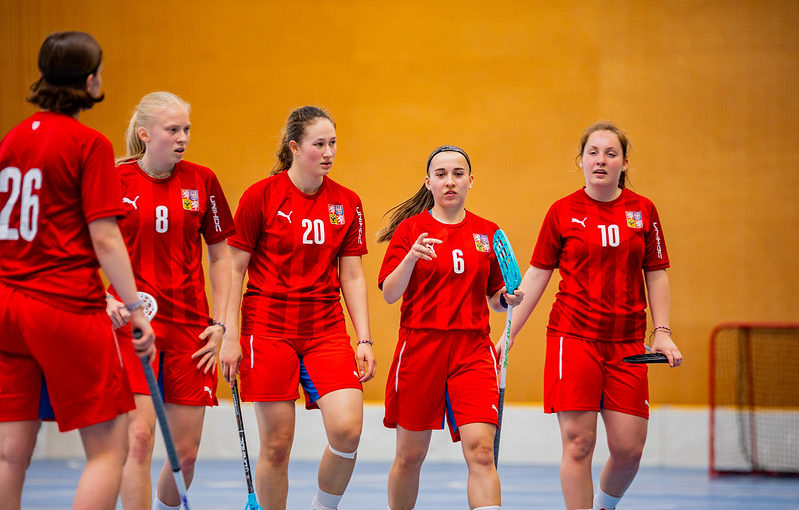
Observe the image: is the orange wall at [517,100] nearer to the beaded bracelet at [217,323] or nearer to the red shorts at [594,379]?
the red shorts at [594,379]

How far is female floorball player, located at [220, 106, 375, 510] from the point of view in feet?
13.4

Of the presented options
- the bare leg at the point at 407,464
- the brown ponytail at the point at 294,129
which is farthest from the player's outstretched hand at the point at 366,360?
the brown ponytail at the point at 294,129

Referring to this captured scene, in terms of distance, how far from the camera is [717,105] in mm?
8500

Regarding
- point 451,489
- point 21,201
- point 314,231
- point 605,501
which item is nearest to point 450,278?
point 314,231

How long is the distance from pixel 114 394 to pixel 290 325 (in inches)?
55.9

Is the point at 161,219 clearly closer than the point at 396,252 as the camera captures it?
Yes

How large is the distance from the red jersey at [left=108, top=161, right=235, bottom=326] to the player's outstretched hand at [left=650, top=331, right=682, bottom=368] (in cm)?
202

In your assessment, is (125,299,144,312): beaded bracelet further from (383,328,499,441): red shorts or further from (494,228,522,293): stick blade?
(494,228,522,293): stick blade

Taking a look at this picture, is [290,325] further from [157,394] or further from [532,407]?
[532,407]

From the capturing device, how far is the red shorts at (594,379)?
412 centimetres

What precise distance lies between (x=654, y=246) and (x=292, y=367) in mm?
1751

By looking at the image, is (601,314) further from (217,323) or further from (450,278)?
(217,323)

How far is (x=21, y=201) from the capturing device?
8.94 ft

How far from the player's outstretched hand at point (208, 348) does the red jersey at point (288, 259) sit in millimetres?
305
